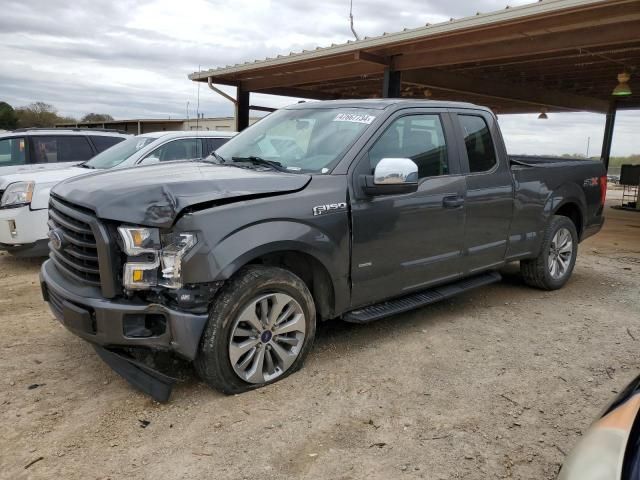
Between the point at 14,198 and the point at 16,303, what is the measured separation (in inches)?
66.3

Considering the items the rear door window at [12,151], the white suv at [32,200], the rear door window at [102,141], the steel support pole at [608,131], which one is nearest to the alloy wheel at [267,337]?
the white suv at [32,200]

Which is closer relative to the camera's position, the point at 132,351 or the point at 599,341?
the point at 132,351

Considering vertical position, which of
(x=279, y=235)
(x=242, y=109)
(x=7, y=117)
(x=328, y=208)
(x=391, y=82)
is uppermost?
(x=7, y=117)

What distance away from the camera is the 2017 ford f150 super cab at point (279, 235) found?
2975mm

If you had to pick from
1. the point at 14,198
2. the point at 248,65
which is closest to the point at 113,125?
the point at 248,65

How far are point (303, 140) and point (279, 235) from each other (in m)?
1.13

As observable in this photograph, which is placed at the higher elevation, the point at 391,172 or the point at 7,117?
→ the point at 7,117

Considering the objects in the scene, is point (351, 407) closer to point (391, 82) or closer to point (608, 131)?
point (391, 82)

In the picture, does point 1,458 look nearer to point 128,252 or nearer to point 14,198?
point 128,252

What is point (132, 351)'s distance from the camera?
138 inches

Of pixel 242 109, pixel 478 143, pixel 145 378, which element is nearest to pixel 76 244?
pixel 145 378

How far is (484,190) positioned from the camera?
4695 millimetres

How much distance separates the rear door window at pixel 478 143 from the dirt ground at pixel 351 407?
1.44 metres

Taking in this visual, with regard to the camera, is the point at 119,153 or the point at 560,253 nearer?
the point at 560,253
